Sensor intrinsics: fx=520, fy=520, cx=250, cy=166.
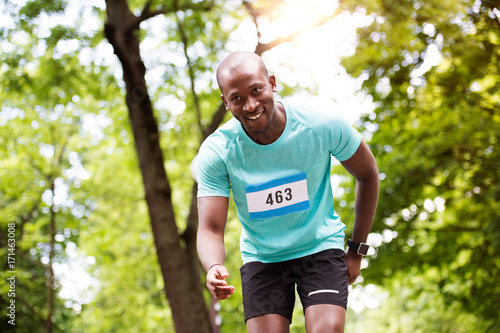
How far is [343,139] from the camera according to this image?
8.05ft

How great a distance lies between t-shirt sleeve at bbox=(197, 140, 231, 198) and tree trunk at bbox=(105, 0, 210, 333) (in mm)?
5068

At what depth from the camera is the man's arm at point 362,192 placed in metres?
2.59

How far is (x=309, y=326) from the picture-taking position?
2307 mm

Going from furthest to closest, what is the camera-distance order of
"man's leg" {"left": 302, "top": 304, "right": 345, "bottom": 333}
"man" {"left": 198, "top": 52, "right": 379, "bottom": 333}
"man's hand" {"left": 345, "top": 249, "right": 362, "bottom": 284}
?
1. "man's hand" {"left": 345, "top": 249, "right": 362, "bottom": 284}
2. "man" {"left": 198, "top": 52, "right": 379, "bottom": 333}
3. "man's leg" {"left": 302, "top": 304, "right": 345, "bottom": 333}

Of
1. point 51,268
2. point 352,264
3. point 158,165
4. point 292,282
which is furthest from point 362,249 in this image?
point 51,268

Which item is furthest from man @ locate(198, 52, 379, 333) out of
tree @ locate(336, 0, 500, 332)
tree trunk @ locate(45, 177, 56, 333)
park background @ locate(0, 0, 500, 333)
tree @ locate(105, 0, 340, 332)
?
tree trunk @ locate(45, 177, 56, 333)

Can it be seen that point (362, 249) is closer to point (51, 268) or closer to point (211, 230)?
point (211, 230)

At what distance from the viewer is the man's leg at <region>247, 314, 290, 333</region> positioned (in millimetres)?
2387

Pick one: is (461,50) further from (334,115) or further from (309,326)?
(309,326)

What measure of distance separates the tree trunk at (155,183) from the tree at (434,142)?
10.1 feet

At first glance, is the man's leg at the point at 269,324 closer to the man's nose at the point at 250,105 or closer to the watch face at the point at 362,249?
the watch face at the point at 362,249

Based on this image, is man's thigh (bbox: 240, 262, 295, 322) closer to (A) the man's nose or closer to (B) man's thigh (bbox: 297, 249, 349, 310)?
(B) man's thigh (bbox: 297, 249, 349, 310)

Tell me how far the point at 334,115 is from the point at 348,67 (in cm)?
623

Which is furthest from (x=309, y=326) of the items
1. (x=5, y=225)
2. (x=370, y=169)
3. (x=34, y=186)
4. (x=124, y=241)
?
(x=124, y=241)
